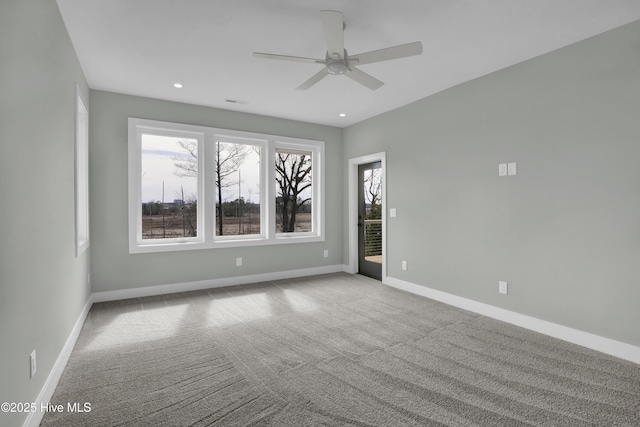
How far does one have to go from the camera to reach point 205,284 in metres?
4.65

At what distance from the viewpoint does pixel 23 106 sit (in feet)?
5.53

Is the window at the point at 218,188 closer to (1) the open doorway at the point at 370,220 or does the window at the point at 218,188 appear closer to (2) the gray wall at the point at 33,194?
(1) the open doorway at the point at 370,220

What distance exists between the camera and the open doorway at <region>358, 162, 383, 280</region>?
5.36 meters

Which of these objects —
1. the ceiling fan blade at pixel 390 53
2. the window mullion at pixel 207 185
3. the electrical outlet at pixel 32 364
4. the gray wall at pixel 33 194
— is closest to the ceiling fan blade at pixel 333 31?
the ceiling fan blade at pixel 390 53

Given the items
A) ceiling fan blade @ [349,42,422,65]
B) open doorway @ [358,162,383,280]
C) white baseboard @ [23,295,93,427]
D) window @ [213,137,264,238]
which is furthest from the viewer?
open doorway @ [358,162,383,280]

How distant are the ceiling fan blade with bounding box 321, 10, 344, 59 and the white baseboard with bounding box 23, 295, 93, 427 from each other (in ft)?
9.22

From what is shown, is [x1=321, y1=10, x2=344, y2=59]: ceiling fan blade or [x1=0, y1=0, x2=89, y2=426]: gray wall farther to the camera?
[x1=321, y1=10, x2=344, y2=59]: ceiling fan blade

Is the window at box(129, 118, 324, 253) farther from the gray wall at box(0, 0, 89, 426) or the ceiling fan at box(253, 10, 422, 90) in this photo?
the ceiling fan at box(253, 10, 422, 90)

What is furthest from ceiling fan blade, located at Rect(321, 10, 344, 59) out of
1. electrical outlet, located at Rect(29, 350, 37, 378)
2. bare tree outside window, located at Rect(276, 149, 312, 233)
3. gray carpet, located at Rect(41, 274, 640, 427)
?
bare tree outside window, located at Rect(276, 149, 312, 233)

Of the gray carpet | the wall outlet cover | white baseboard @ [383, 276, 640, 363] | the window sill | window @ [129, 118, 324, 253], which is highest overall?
window @ [129, 118, 324, 253]

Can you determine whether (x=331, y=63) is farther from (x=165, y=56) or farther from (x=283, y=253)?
(x=283, y=253)

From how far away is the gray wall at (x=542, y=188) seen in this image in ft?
8.43

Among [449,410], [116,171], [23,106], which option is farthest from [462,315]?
[116,171]

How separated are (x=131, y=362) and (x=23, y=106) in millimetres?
1938
